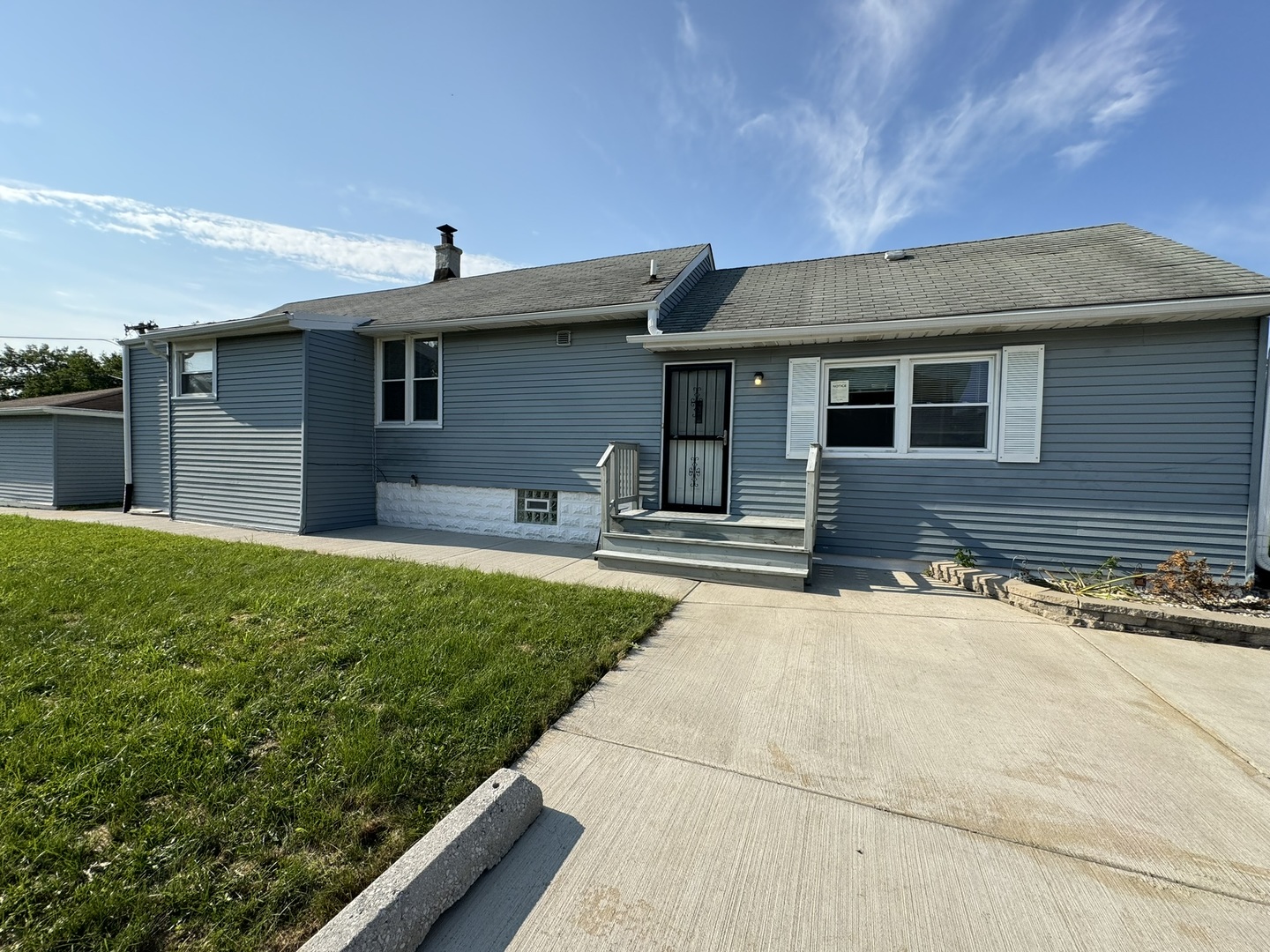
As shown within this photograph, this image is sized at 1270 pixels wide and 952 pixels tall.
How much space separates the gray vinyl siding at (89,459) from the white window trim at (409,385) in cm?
746

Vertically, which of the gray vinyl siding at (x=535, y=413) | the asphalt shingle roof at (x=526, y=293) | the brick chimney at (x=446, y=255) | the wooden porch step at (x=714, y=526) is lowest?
the wooden porch step at (x=714, y=526)

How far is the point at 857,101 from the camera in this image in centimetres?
802

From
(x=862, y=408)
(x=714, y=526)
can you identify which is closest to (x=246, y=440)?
(x=714, y=526)

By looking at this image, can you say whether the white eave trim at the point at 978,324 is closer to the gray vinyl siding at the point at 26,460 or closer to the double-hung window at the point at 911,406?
the double-hung window at the point at 911,406

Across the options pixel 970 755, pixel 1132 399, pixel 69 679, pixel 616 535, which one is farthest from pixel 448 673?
pixel 1132 399

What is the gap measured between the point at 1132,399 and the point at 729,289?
5.08 metres

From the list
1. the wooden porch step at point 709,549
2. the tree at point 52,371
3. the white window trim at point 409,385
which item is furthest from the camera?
the tree at point 52,371

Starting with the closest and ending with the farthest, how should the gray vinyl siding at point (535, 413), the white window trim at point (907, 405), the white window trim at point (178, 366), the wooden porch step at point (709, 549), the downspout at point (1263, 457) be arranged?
the downspout at point (1263, 457)
the wooden porch step at point (709, 549)
the white window trim at point (907, 405)
the gray vinyl siding at point (535, 413)
the white window trim at point (178, 366)

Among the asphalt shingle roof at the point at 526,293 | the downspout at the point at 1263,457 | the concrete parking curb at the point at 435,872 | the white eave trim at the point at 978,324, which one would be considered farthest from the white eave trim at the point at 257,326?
the downspout at the point at 1263,457

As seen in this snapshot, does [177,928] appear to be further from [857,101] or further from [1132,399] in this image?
[857,101]

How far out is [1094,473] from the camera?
5.30 metres

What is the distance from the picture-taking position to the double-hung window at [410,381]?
8.22 meters

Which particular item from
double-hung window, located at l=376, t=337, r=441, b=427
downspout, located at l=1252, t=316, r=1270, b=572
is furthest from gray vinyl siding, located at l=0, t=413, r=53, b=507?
downspout, located at l=1252, t=316, r=1270, b=572

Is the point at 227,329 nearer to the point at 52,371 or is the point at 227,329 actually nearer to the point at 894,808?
the point at 894,808
